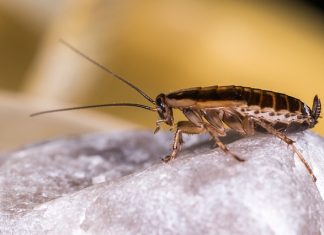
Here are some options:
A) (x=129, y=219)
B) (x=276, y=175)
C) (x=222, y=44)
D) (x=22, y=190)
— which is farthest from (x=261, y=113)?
(x=222, y=44)

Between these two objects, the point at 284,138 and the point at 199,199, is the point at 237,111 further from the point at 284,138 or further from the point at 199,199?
the point at 199,199

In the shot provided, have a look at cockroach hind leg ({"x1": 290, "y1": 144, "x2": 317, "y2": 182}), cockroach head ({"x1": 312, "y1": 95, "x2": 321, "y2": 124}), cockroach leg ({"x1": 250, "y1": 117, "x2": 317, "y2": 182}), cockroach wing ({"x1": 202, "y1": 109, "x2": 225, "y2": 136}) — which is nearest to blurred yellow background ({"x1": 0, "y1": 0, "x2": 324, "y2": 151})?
cockroach head ({"x1": 312, "y1": 95, "x2": 321, "y2": 124})

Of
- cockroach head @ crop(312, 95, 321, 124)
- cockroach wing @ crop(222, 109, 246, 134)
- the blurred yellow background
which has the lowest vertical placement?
the blurred yellow background

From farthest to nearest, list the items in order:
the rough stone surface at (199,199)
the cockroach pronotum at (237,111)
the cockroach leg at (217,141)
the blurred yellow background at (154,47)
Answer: the blurred yellow background at (154,47), the cockroach pronotum at (237,111), the cockroach leg at (217,141), the rough stone surface at (199,199)

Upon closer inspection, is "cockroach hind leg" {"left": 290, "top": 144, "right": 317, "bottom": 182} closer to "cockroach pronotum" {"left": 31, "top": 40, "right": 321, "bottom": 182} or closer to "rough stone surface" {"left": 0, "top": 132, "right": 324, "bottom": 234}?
"rough stone surface" {"left": 0, "top": 132, "right": 324, "bottom": 234}

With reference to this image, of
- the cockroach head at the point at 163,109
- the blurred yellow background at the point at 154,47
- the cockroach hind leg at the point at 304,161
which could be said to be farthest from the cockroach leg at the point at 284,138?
the blurred yellow background at the point at 154,47

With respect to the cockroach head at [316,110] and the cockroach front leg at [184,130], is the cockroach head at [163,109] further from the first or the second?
the cockroach head at [316,110]

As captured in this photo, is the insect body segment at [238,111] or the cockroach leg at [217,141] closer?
the cockroach leg at [217,141]
